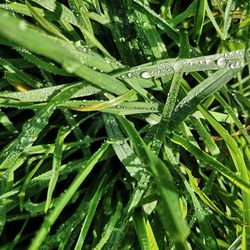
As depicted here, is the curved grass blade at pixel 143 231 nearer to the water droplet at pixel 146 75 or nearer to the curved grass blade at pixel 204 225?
the curved grass blade at pixel 204 225

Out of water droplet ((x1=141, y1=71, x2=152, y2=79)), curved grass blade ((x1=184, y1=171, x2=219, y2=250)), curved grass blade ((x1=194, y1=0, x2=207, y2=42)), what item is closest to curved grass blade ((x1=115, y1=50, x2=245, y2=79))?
water droplet ((x1=141, y1=71, x2=152, y2=79))

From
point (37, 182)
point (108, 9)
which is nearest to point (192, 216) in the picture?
point (37, 182)

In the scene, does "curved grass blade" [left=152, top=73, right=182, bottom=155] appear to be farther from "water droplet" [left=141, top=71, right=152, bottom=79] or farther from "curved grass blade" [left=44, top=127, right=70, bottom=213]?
"curved grass blade" [left=44, top=127, right=70, bottom=213]

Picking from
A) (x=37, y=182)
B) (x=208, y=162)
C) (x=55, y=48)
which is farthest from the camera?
(x=37, y=182)

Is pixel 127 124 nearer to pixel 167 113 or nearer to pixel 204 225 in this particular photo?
pixel 167 113

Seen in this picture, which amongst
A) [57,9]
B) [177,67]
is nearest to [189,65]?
[177,67]

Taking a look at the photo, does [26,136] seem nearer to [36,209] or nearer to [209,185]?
[36,209]

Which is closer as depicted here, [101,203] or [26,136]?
[26,136]

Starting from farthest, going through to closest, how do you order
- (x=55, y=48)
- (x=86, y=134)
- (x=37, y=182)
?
(x=86, y=134), (x=37, y=182), (x=55, y=48)
